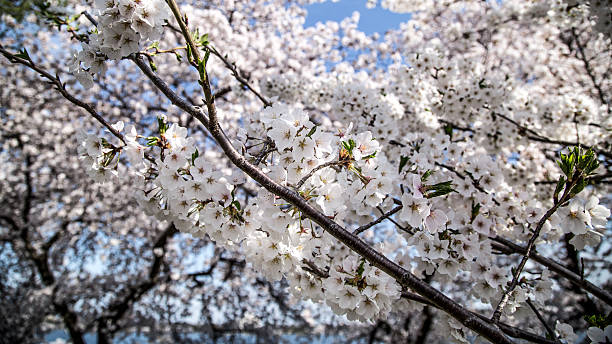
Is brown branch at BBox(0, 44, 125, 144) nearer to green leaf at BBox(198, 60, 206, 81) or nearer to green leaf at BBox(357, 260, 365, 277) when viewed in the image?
green leaf at BBox(198, 60, 206, 81)

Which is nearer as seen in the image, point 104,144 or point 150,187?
point 104,144

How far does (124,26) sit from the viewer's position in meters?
1.62

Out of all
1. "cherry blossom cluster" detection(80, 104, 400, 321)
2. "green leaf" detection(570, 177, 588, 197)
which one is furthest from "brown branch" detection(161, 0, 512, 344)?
"green leaf" detection(570, 177, 588, 197)

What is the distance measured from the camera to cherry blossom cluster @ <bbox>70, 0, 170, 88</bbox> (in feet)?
5.15

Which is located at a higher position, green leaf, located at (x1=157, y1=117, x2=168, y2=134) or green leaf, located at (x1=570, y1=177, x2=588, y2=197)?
green leaf, located at (x1=570, y1=177, x2=588, y2=197)

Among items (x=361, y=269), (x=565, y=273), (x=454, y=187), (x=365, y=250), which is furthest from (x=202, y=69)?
(x=565, y=273)

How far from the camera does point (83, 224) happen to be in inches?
347

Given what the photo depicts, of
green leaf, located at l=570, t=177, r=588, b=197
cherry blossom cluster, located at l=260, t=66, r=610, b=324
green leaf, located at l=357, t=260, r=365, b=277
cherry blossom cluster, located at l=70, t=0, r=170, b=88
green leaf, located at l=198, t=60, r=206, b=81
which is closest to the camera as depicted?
green leaf, located at l=198, t=60, r=206, b=81

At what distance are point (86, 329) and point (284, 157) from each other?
8177mm

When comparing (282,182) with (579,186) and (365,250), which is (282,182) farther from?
(579,186)

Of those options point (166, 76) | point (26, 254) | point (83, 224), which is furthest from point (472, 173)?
point (26, 254)

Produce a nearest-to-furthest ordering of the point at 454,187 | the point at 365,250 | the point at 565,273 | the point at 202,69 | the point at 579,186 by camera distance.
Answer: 1. the point at 202,69
2. the point at 365,250
3. the point at 579,186
4. the point at 565,273
5. the point at 454,187

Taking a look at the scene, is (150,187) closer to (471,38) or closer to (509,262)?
(471,38)

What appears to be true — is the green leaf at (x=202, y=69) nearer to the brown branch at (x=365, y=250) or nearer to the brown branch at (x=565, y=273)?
the brown branch at (x=365, y=250)
